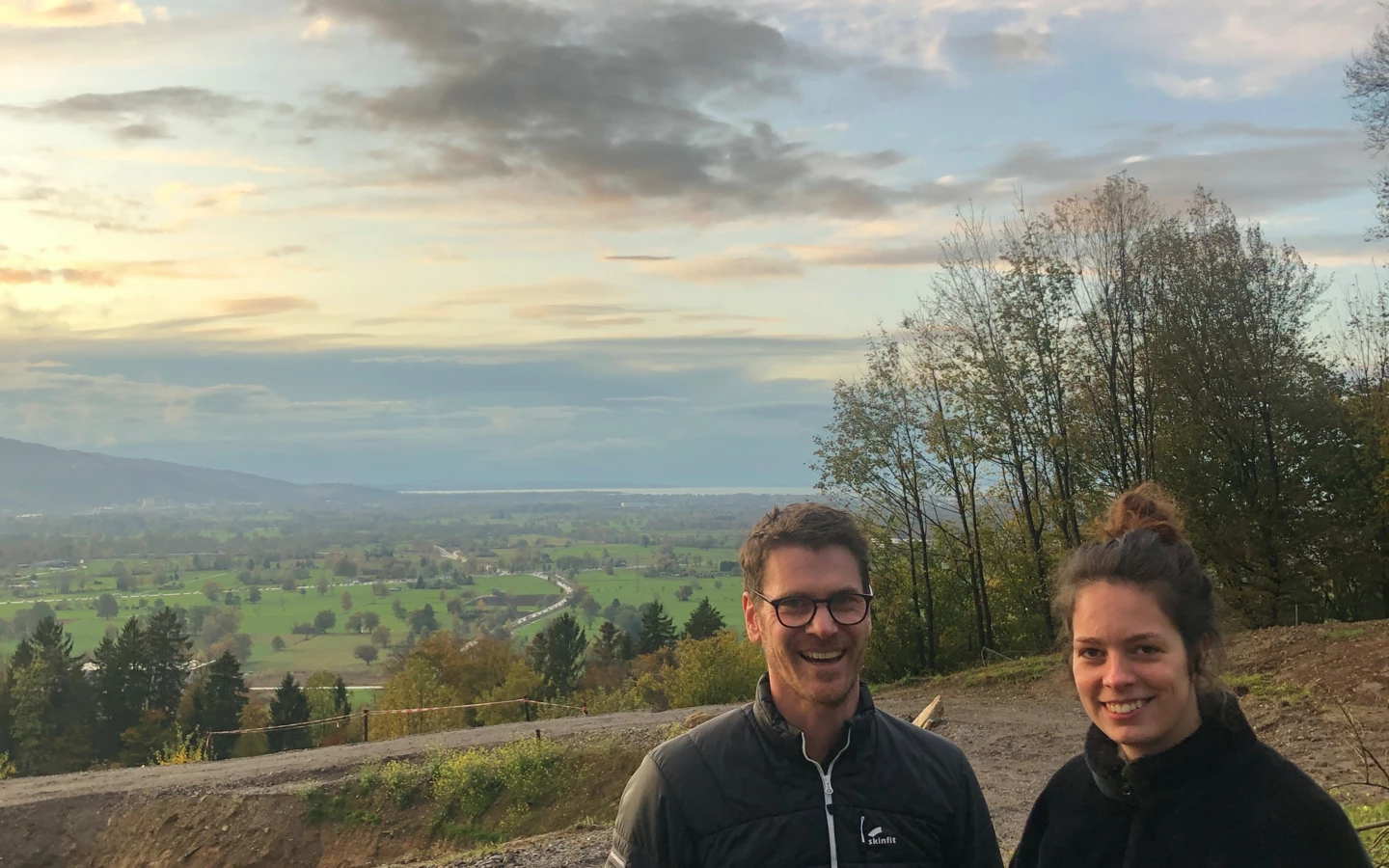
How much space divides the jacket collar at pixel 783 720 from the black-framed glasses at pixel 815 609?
0.21m

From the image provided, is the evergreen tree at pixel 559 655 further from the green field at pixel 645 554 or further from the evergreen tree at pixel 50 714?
the green field at pixel 645 554

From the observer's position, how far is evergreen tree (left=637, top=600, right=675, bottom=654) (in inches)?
2544

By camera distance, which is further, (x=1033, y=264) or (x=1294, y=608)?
(x=1033, y=264)

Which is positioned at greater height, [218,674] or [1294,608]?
[1294,608]

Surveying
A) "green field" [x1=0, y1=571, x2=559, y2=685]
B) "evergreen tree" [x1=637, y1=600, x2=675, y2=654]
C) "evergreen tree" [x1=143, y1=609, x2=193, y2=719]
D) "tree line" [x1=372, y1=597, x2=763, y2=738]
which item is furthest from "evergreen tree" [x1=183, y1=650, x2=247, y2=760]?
"green field" [x1=0, y1=571, x2=559, y2=685]

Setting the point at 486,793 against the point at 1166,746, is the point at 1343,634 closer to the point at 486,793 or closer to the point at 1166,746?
the point at 486,793

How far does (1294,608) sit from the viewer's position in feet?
77.0

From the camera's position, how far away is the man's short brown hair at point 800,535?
8.68ft

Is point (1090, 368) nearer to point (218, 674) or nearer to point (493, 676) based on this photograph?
point (493, 676)

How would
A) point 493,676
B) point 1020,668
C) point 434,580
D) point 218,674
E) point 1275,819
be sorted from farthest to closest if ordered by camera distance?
1. point 434,580
2. point 493,676
3. point 218,674
4. point 1020,668
5. point 1275,819

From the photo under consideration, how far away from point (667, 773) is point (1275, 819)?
1.49 meters

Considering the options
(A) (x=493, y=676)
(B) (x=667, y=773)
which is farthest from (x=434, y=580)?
(B) (x=667, y=773)

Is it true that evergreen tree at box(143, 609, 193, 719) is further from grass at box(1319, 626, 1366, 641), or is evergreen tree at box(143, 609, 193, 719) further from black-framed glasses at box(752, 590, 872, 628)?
black-framed glasses at box(752, 590, 872, 628)

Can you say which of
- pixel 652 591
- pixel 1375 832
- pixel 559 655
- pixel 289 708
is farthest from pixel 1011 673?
pixel 652 591
